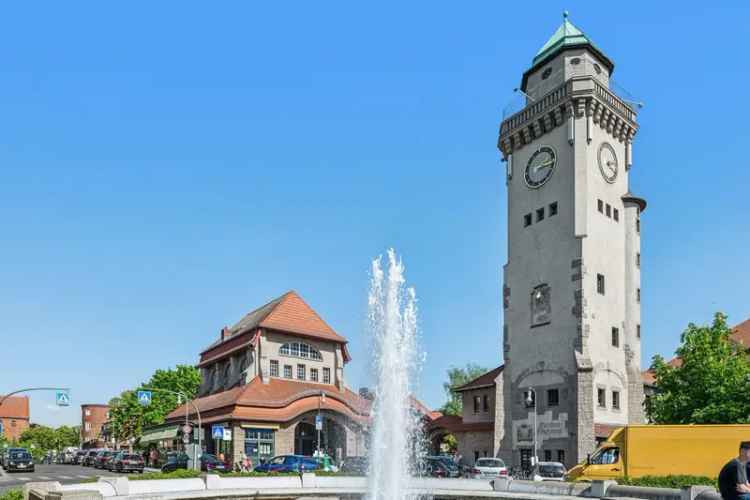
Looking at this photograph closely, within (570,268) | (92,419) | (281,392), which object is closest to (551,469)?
(570,268)

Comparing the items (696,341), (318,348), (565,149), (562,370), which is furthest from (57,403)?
(696,341)

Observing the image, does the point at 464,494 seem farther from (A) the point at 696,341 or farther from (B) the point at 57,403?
(B) the point at 57,403

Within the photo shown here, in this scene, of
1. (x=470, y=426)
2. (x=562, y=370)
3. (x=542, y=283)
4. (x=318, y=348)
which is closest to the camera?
(x=562, y=370)

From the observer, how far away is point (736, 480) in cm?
1081

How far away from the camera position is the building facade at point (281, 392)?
160ft

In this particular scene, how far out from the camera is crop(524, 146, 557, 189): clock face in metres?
46.3

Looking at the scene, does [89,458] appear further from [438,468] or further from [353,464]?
[438,468]

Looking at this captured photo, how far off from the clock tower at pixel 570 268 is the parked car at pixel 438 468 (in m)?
8.73

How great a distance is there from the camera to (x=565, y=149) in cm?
4522

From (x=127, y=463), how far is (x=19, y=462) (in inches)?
355

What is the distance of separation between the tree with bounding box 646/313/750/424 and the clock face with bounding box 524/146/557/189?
12990 mm

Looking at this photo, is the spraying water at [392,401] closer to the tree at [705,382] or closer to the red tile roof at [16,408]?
the tree at [705,382]

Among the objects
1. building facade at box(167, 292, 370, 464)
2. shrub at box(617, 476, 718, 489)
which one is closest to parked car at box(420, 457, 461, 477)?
building facade at box(167, 292, 370, 464)

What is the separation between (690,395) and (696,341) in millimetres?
3300
